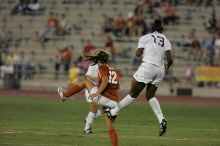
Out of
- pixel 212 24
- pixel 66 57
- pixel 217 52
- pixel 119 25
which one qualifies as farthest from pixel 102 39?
pixel 217 52

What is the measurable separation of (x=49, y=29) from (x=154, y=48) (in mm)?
24182

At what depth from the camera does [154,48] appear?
16703mm

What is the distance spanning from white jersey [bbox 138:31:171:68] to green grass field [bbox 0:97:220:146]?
1.65 metres

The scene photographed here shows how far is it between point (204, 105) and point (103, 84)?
54.3 feet

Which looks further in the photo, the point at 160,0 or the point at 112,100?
the point at 160,0

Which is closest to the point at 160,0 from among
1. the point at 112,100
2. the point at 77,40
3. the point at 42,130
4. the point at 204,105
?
the point at 77,40

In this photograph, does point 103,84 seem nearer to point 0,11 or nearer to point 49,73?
point 49,73

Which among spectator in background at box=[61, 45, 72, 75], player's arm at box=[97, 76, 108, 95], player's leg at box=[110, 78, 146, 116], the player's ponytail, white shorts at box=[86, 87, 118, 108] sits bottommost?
spectator in background at box=[61, 45, 72, 75]

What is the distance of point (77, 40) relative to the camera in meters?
39.8

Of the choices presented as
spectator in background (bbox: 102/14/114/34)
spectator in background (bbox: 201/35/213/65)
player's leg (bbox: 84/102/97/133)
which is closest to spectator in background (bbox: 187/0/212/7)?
spectator in background (bbox: 201/35/213/65)

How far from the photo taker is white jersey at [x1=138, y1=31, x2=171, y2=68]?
658 inches

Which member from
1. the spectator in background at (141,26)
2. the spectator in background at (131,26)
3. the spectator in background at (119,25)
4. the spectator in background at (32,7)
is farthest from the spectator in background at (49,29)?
the spectator in background at (141,26)

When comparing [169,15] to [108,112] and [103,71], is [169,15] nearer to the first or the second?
[103,71]

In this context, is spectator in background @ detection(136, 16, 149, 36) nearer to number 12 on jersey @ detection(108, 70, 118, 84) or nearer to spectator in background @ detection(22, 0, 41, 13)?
spectator in background @ detection(22, 0, 41, 13)
